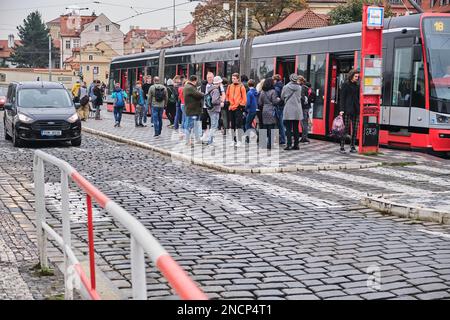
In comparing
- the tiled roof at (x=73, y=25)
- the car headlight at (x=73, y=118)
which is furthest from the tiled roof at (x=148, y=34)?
the car headlight at (x=73, y=118)

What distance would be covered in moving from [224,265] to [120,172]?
7711 mm

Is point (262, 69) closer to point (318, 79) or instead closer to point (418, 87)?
point (318, 79)

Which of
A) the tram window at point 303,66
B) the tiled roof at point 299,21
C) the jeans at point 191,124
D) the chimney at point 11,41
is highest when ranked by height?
the chimney at point 11,41

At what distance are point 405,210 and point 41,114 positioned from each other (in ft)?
40.7

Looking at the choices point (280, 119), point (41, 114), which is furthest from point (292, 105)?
point (41, 114)

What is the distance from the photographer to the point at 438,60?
1778cm

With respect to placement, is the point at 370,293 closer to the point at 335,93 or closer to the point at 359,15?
the point at 335,93

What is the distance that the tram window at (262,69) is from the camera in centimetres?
2506

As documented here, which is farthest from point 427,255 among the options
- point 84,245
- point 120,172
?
Result: point 120,172

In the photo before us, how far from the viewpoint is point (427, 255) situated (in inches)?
276

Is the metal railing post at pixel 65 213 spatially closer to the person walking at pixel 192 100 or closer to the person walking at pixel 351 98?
the person walking at pixel 351 98

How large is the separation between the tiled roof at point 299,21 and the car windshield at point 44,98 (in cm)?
4904

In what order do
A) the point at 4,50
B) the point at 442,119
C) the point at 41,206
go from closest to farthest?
the point at 41,206 < the point at 442,119 < the point at 4,50

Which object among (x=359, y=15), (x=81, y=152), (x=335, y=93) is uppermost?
(x=359, y=15)
